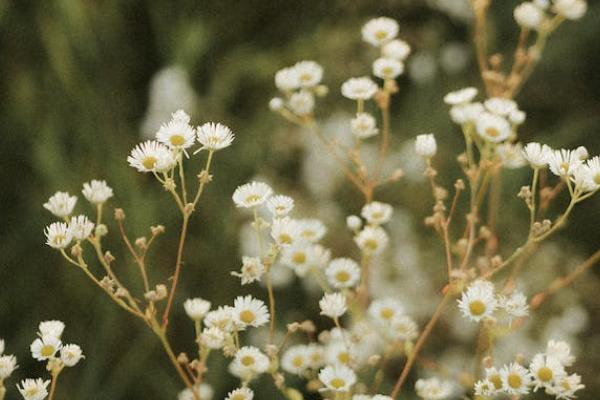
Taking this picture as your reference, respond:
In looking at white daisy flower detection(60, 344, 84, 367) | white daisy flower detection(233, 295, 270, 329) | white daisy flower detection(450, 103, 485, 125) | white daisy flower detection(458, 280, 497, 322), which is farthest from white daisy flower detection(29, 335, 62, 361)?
white daisy flower detection(450, 103, 485, 125)

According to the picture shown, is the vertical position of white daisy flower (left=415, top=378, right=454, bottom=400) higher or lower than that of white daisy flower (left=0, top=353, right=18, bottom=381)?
higher

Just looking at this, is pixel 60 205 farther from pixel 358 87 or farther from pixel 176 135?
pixel 358 87

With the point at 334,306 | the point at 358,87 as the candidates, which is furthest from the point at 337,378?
the point at 358,87

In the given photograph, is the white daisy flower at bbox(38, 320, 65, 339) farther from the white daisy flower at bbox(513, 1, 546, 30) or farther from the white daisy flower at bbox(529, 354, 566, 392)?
the white daisy flower at bbox(513, 1, 546, 30)

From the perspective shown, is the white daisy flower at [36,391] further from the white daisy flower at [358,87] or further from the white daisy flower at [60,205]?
the white daisy flower at [358,87]

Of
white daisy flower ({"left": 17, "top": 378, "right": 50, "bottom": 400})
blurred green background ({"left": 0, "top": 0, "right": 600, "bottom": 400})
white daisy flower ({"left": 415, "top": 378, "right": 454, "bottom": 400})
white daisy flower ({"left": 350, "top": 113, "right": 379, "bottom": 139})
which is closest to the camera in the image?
white daisy flower ({"left": 17, "top": 378, "right": 50, "bottom": 400})

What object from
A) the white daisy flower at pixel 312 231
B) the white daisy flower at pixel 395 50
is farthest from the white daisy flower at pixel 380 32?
the white daisy flower at pixel 312 231
